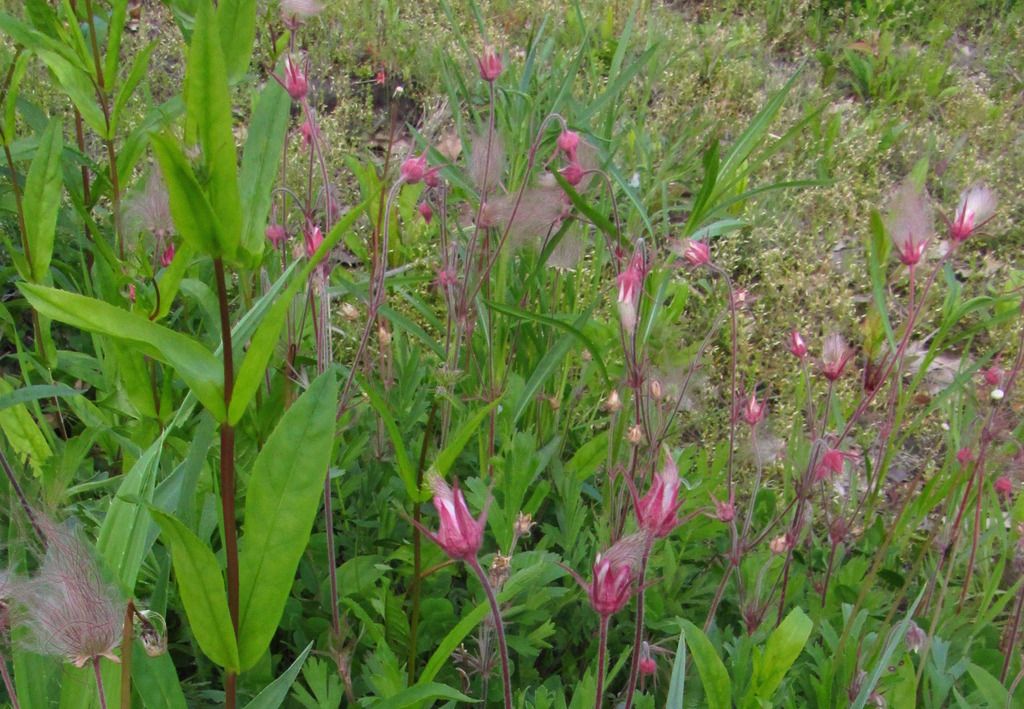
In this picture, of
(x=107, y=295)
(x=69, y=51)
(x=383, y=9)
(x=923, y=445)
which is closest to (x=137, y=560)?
(x=107, y=295)

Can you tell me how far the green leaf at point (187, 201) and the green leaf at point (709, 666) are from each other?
61 cm

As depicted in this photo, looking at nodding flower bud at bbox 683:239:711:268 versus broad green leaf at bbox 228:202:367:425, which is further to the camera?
nodding flower bud at bbox 683:239:711:268

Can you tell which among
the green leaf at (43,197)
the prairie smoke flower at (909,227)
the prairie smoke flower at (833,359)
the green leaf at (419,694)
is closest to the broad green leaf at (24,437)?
the green leaf at (43,197)

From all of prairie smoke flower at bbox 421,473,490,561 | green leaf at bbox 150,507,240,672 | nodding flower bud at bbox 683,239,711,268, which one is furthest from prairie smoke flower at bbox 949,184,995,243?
green leaf at bbox 150,507,240,672

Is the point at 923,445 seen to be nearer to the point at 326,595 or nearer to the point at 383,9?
the point at 326,595

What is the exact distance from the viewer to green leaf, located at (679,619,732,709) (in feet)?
3.17

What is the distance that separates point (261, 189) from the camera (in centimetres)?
73

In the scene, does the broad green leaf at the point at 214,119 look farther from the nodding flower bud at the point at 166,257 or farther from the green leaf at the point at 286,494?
the nodding flower bud at the point at 166,257

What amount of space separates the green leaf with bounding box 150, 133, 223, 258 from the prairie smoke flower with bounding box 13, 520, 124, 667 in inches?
11.6

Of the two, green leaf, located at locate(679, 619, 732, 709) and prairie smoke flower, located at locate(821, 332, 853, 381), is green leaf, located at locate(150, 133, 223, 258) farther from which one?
prairie smoke flower, located at locate(821, 332, 853, 381)

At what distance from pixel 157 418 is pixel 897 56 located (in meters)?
3.82

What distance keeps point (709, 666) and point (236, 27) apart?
794 millimetres

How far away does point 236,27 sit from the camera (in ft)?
2.56

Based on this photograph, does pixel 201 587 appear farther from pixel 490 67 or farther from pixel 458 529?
pixel 490 67
